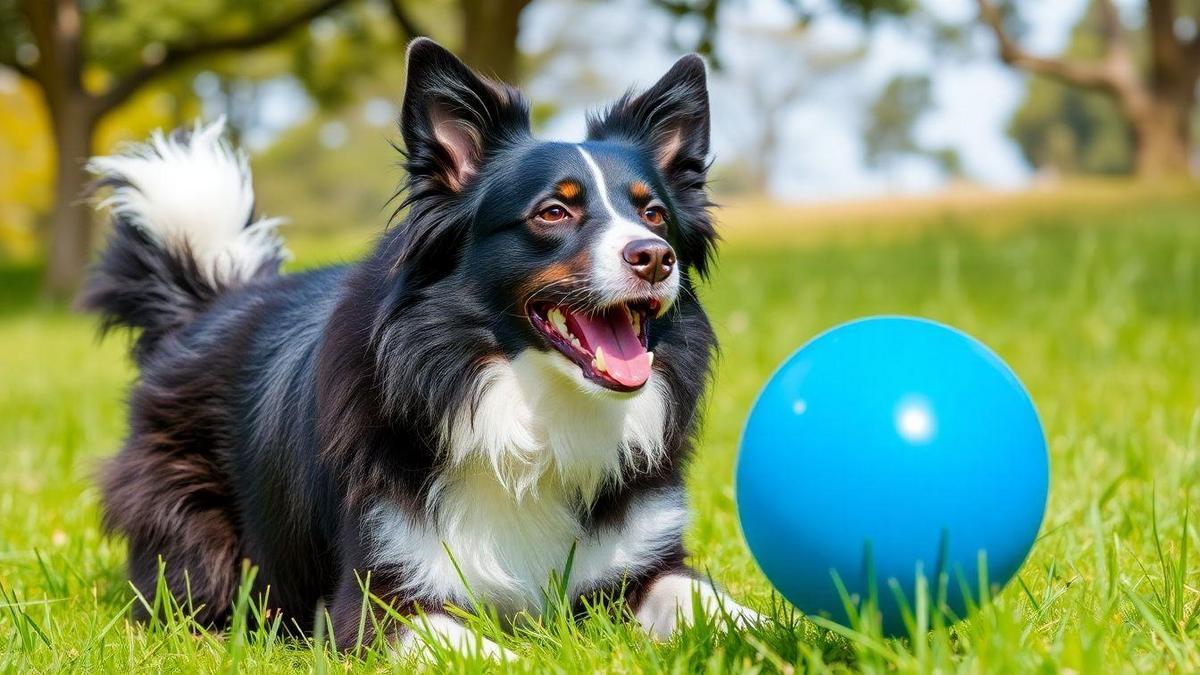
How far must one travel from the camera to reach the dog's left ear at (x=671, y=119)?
3.57m

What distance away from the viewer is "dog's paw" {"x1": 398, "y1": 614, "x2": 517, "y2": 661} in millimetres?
2605

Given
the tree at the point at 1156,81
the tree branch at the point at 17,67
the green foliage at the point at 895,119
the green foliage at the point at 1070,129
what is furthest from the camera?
the green foliage at the point at 895,119

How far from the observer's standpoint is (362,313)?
3.26m

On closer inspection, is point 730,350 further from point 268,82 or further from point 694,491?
point 268,82

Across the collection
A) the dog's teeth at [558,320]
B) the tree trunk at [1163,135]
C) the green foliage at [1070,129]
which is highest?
the dog's teeth at [558,320]

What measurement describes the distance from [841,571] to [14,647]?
2049 millimetres

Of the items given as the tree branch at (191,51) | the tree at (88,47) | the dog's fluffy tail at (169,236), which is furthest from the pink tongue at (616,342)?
the tree branch at (191,51)

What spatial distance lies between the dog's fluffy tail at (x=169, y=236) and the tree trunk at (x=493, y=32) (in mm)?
9493

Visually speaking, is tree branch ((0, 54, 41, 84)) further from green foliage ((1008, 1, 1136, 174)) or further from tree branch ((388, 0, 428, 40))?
green foliage ((1008, 1, 1136, 174))

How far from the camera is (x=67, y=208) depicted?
17812 mm

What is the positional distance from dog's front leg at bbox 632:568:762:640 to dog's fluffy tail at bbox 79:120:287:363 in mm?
2058

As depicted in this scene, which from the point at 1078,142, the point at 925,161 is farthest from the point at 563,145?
the point at 925,161

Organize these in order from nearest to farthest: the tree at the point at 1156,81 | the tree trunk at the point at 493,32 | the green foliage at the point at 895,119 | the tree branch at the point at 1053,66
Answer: the tree trunk at the point at 493,32, the tree branch at the point at 1053,66, the tree at the point at 1156,81, the green foliage at the point at 895,119

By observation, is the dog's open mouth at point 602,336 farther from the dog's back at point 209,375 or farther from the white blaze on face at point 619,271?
the dog's back at point 209,375
